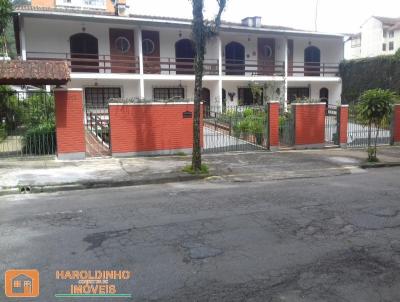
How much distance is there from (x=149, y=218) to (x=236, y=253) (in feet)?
6.73

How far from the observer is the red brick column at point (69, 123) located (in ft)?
Answer: 41.0

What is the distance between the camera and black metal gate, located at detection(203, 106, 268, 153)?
52.9 ft

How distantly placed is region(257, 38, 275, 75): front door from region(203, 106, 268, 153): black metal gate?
452 inches

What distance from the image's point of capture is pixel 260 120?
16.3 metres

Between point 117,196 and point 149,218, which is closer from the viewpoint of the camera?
point 149,218

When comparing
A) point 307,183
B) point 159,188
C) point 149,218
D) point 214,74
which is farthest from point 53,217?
point 214,74

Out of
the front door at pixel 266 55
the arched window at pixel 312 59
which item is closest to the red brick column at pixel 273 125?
the front door at pixel 266 55

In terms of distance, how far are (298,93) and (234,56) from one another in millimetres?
5784

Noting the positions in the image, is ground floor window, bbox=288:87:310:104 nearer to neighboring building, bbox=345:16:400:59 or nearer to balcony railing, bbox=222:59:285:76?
balcony railing, bbox=222:59:285:76

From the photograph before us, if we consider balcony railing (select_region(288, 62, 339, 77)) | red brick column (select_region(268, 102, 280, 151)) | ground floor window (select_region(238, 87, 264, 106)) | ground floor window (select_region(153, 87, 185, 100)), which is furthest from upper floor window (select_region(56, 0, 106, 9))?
red brick column (select_region(268, 102, 280, 151))

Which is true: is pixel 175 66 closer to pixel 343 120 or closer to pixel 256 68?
pixel 256 68

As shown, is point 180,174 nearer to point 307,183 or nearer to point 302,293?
point 307,183

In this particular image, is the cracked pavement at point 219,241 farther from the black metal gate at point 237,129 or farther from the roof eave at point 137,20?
the roof eave at point 137,20

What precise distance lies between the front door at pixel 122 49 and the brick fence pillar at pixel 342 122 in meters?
12.0
